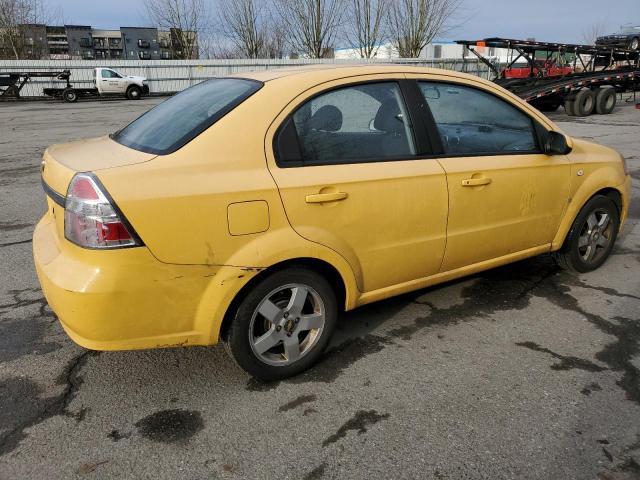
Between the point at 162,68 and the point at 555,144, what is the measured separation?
3249 centimetres

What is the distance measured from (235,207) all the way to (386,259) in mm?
1004

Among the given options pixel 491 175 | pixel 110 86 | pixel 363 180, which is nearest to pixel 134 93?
pixel 110 86

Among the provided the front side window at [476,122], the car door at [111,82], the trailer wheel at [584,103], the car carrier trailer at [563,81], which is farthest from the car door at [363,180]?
the car door at [111,82]

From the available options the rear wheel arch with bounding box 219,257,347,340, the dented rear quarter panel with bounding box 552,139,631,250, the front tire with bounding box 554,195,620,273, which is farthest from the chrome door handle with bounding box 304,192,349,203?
the front tire with bounding box 554,195,620,273

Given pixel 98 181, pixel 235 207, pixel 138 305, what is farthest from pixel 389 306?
pixel 98 181

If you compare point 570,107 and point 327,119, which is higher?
point 570,107

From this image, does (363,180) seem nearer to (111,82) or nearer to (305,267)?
(305,267)

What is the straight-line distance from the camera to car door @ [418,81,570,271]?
10.6 feet

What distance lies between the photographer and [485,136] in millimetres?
3500

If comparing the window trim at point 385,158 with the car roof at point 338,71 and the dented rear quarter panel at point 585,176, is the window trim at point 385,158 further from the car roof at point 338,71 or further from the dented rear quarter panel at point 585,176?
the dented rear quarter panel at point 585,176

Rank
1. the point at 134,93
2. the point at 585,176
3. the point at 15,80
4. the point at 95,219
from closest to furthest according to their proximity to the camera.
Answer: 1. the point at 95,219
2. the point at 585,176
3. the point at 15,80
4. the point at 134,93

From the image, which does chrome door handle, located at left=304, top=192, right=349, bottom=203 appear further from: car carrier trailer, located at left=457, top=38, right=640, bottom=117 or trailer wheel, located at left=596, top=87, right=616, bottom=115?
trailer wheel, located at left=596, top=87, right=616, bottom=115

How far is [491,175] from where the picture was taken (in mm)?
3342

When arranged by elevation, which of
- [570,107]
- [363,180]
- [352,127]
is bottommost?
[363,180]
